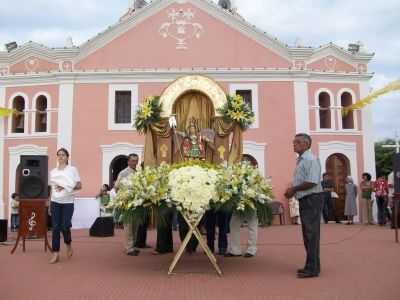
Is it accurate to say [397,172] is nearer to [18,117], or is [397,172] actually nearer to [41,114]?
[41,114]

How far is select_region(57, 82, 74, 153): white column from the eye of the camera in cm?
1902

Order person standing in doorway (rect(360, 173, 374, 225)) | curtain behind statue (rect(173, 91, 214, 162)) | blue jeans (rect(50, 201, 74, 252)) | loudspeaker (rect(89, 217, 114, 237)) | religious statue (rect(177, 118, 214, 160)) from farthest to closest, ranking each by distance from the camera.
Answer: person standing in doorway (rect(360, 173, 374, 225)), loudspeaker (rect(89, 217, 114, 237)), curtain behind statue (rect(173, 91, 214, 162)), religious statue (rect(177, 118, 214, 160)), blue jeans (rect(50, 201, 74, 252))

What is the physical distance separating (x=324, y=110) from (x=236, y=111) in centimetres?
1149

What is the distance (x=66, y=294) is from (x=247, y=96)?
15209 mm

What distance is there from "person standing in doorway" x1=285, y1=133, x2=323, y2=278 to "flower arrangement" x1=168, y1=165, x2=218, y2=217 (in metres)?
1.14

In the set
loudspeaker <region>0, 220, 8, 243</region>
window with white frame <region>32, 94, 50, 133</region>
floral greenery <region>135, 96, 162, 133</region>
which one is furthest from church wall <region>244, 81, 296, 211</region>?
loudspeaker <region>0, 220, 8, 243</region>

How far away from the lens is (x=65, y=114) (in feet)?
63.0

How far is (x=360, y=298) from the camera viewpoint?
5188 millimetres

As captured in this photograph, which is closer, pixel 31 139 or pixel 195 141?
pixel 195 141

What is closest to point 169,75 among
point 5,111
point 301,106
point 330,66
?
point 301,106

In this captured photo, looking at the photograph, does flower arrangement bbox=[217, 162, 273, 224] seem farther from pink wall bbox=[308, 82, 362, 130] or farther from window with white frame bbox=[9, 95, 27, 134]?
window with white frame bbox=[9, 95, 27, 134]

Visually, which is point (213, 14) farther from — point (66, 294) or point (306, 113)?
point (66, 294)

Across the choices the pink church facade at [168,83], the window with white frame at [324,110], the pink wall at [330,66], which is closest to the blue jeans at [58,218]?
the pink church facade at [168,83]

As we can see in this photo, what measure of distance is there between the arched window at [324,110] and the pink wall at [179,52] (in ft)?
6.91
